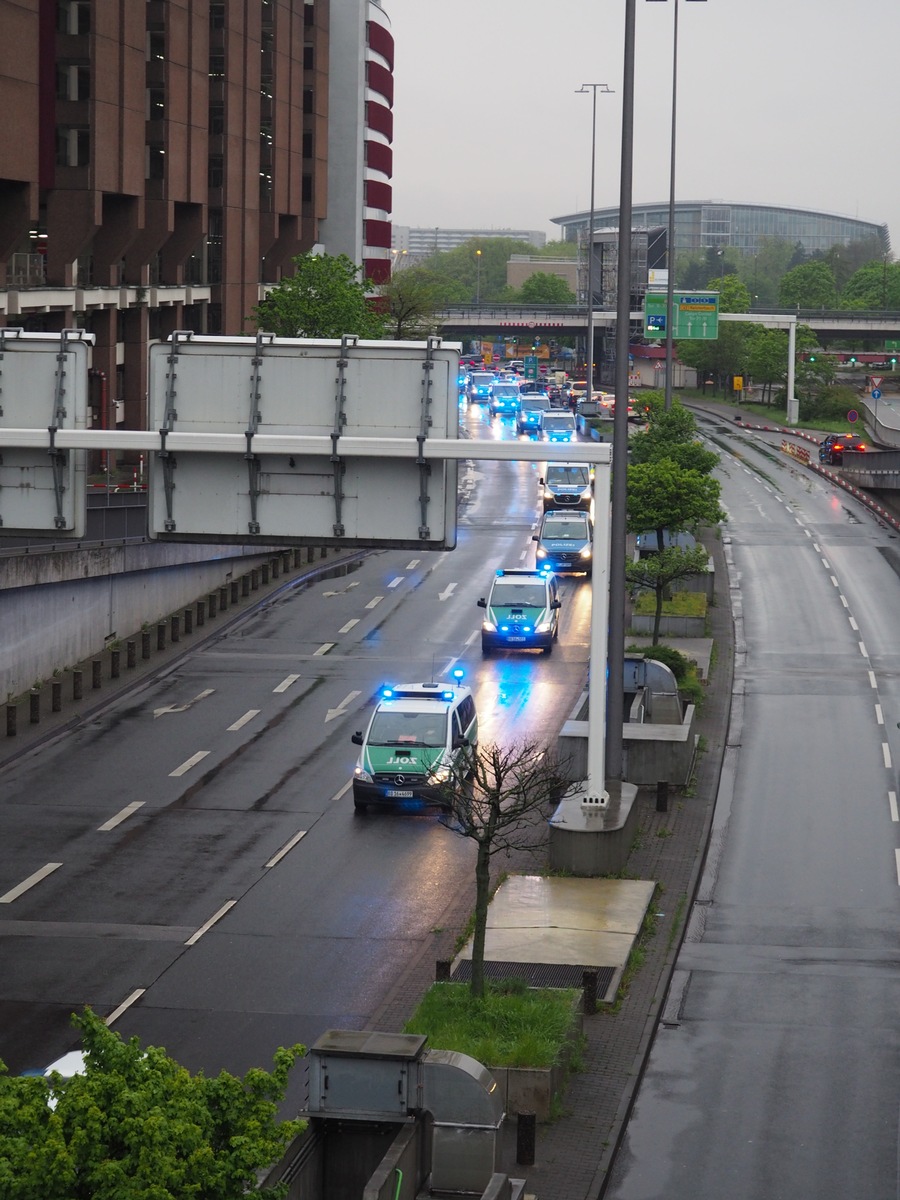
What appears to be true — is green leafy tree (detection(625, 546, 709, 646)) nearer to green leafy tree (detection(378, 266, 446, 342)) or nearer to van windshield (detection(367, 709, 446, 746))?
van windshield (detection(367, 709, 446, 746))

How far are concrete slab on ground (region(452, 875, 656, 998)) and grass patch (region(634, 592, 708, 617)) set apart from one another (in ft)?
62.3

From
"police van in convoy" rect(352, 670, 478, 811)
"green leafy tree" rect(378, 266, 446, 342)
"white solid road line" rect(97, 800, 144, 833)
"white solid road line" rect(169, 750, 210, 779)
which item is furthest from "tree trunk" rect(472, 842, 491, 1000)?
"green leafy tree" rect(378, 266, 446, 342)

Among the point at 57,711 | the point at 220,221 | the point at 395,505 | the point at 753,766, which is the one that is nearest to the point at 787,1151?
the point at 395,505

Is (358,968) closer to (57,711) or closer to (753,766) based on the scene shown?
(753,766)

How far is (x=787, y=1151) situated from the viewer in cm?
1557

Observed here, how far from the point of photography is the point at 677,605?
4316 cm

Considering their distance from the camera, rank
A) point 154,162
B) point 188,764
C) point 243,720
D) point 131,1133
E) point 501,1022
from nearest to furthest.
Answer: point 131,1133 < point 501,1022 < point 188,764 < point 243,720 < point 154,162

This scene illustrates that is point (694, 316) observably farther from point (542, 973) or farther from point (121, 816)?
point (542, 973)

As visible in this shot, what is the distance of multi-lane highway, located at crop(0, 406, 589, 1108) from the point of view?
19.3m

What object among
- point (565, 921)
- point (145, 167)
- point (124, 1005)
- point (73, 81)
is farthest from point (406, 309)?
point (124, 1005)

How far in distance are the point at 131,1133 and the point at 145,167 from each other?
54106 mm

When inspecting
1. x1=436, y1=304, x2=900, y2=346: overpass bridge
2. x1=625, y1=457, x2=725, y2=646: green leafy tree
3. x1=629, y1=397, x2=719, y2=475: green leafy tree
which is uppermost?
x1=436, y1=304, x2=900, y2=346: overpass bridge

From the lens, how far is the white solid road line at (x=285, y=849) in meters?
25.0

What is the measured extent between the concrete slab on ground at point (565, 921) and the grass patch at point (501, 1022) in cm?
156
